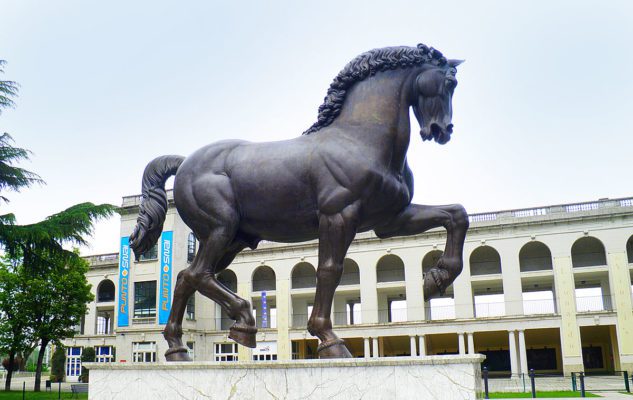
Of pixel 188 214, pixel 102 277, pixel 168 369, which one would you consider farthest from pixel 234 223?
pixel 102 277

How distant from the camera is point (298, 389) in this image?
17.6ft

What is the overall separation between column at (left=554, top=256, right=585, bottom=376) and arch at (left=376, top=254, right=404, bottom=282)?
1146 cm

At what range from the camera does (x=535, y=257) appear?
147 ft

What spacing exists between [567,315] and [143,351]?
28916mm

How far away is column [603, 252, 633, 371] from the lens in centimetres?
3801

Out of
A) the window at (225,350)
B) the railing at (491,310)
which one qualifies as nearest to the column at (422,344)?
the railing at (491,310)

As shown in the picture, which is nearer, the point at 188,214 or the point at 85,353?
the point at 188,214

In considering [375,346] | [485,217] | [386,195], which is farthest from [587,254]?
[386,195]

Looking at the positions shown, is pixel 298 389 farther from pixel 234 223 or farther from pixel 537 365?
pixel 537 365

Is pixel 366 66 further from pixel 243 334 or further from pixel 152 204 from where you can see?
pixel 243 334

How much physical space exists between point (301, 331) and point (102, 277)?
738 inches

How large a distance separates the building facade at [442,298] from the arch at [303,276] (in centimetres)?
9

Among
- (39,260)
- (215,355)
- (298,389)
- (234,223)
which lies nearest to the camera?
(298,389)

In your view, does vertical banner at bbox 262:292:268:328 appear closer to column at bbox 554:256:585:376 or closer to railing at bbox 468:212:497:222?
railing at bbox 468:212:497:222
